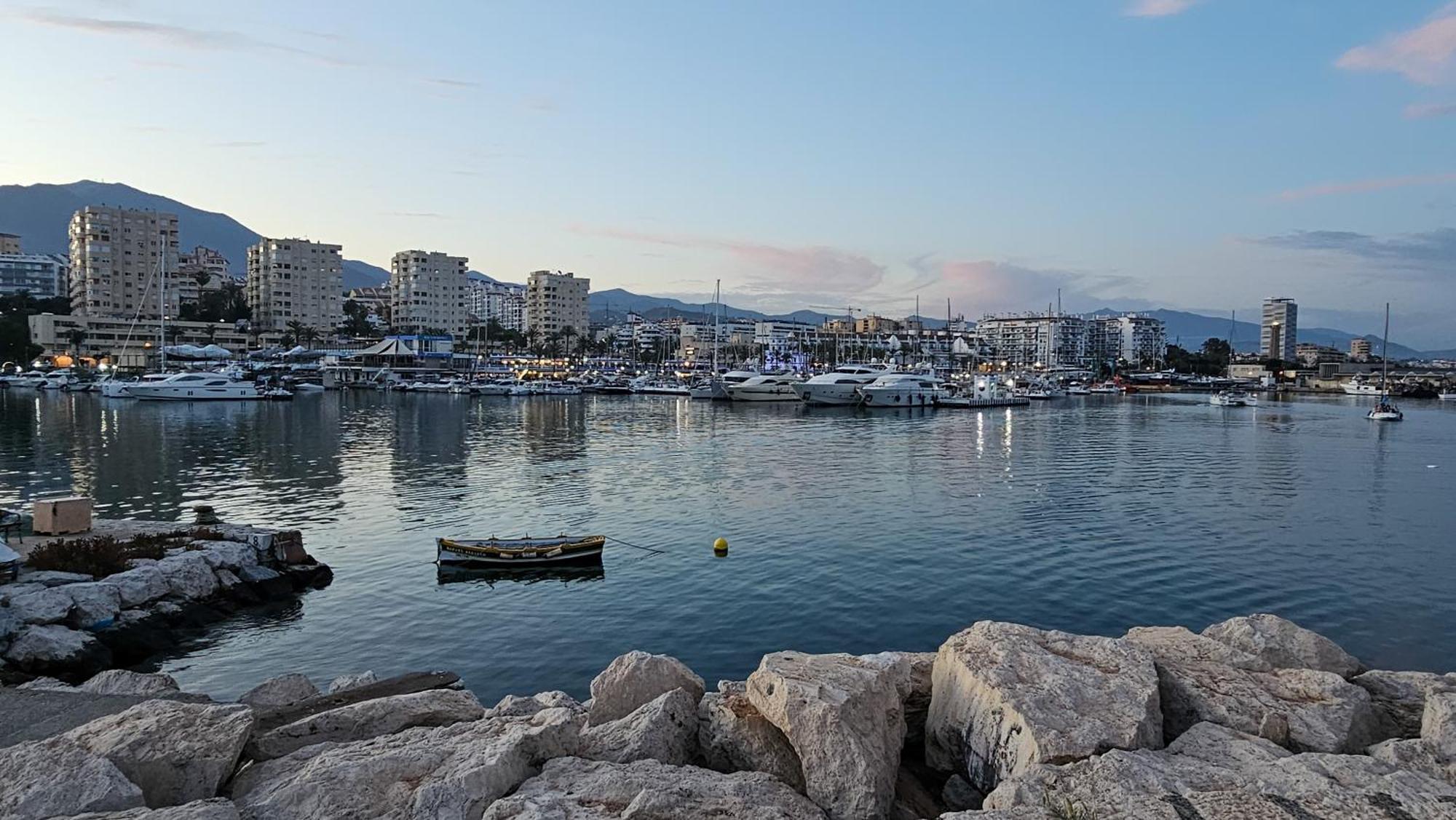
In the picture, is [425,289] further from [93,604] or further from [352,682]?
[352,682]

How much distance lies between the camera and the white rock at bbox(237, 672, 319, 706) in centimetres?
1116

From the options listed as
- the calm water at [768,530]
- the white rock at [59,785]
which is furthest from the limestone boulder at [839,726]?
the calm water at [768,530]

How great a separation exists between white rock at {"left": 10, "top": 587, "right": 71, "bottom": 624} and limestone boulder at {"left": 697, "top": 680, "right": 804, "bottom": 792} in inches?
535

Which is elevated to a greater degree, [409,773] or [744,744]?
[409,773]

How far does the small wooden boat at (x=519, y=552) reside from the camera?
2197cm

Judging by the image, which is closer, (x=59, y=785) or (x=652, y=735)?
(x=59, y=785)

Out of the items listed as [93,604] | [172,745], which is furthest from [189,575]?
[172,745]

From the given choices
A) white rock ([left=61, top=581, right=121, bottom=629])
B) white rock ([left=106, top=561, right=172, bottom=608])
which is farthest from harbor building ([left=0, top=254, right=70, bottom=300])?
white rock ([left=61, top=581, right=121, bottom=629])

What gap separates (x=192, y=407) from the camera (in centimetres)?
8275

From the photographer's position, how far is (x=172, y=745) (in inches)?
283

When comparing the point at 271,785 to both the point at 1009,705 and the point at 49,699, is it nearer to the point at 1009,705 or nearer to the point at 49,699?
the point at 49,699

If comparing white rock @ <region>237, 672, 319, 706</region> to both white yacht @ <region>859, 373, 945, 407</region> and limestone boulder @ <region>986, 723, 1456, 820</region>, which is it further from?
white yacht @ <region>859, 373, 945, 407</region>

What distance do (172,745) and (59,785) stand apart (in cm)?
90

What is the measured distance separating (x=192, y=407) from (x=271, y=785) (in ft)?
297
